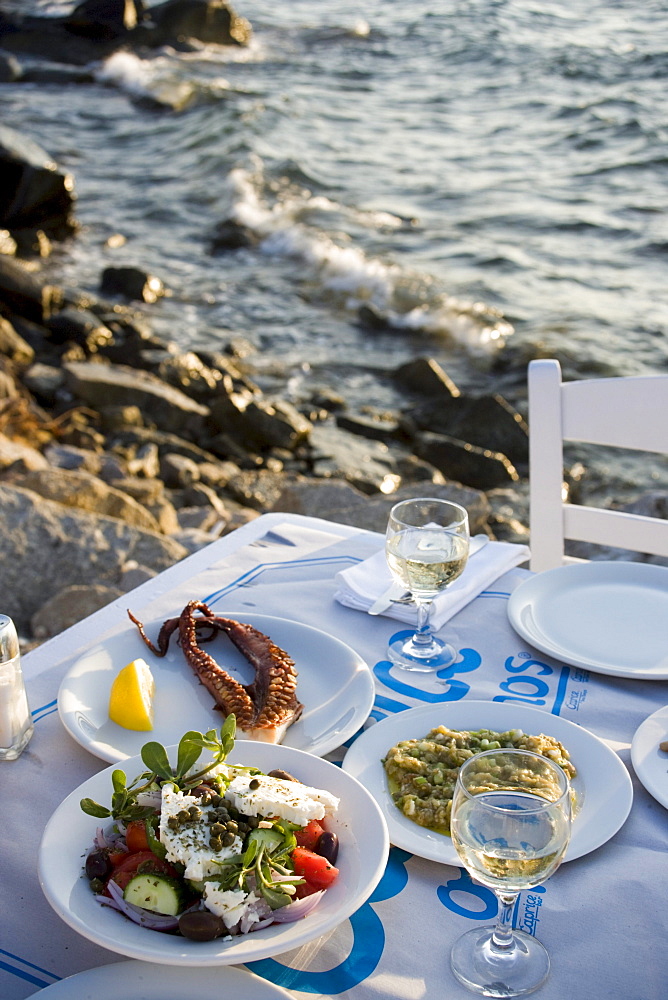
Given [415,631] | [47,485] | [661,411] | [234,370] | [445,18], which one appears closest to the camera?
[415,631]

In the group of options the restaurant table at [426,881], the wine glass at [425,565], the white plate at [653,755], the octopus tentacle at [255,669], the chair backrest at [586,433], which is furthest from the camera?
the chair backrest at [586,433]

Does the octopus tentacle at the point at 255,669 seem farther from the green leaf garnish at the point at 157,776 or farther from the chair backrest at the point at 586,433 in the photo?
the chair backrest at the point at 586,433

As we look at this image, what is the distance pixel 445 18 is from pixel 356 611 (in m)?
23.7

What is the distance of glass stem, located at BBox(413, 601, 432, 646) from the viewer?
1.77m

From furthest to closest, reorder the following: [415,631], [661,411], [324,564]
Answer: [661,411], [324,564], [415,631]

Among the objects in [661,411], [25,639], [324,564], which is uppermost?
[661,411]

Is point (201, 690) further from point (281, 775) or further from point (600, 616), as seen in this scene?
point (600, 616)

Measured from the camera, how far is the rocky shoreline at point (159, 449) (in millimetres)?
3717

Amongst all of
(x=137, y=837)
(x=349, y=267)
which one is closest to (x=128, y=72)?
(x=349, y=267)

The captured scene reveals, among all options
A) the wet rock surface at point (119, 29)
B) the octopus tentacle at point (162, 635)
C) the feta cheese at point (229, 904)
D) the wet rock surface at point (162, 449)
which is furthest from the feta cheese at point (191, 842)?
the wet rock surface at point (119, 29)

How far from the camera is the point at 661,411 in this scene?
2416 millimetres

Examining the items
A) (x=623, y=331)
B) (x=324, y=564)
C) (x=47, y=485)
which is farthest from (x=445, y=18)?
(x=324, y=564)

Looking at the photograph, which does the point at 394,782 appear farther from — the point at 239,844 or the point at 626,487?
the point at 626,487

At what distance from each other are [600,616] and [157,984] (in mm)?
1140
